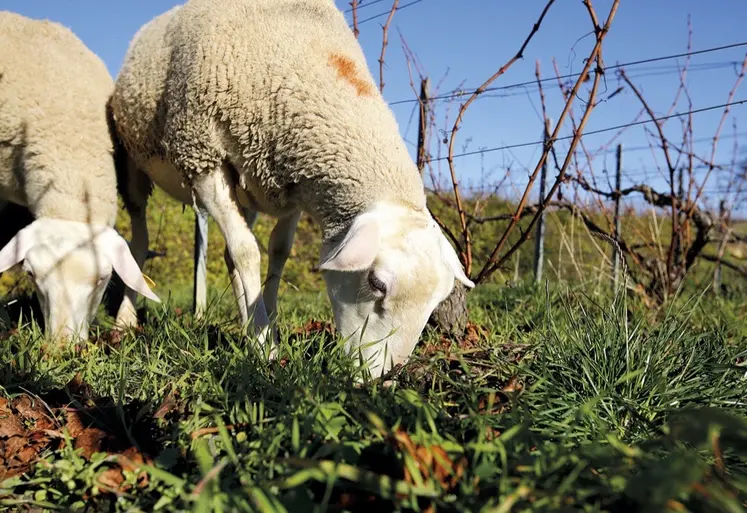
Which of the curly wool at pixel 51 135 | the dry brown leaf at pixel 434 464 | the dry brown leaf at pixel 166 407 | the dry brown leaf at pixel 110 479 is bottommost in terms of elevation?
the dry brown leaf at pixel 110 479

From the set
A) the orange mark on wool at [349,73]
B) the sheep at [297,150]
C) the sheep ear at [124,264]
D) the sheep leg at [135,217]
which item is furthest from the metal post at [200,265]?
the orange mark on wool at [349,73]

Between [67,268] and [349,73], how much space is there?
1.86 m

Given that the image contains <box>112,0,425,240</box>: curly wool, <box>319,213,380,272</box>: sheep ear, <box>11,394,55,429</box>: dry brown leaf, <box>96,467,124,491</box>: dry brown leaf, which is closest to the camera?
<box>96,467,124,491</box>: dry brown leaf

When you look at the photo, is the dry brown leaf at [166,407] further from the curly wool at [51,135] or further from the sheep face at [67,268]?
the curly wool at [51,135]

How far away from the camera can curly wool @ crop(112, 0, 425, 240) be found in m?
3.06

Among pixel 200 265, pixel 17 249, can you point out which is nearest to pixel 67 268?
pixel 17 249

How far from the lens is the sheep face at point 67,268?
10.8 ft

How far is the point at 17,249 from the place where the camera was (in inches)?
131

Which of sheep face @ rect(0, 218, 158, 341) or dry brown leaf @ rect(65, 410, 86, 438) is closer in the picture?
dry brown leaf @ rect(65, 410, 86, 438)

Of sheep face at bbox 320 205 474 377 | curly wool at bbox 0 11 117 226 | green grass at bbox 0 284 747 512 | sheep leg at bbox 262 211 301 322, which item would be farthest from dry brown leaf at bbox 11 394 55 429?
sheep leg at bbox 262 211 301 322

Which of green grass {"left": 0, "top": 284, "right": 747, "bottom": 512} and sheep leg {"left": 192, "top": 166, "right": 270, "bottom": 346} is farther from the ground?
sheep leg {"left": 192, "top": 166, "right": 270, "bottom": 346}

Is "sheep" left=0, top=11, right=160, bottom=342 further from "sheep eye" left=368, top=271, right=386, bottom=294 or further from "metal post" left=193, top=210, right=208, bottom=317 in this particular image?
"metal post" left=193, top=210, right=208, bottom=317

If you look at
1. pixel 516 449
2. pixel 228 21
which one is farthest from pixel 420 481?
pixel 228 21

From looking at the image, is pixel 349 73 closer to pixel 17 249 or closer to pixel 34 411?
pixel 17 249
